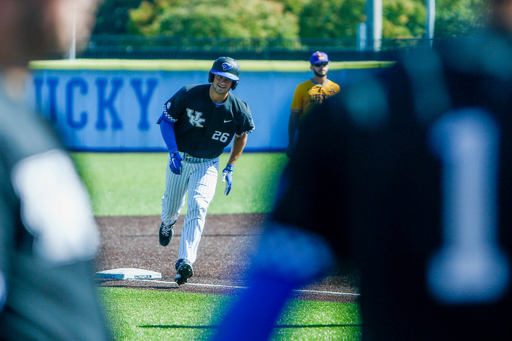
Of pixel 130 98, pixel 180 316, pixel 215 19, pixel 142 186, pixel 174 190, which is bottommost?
pixel 142 186

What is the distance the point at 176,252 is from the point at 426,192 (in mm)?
6297

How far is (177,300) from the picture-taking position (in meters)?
5.53

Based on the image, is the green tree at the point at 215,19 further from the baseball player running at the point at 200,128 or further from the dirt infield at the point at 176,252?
the baseball player running at the point at 200,128

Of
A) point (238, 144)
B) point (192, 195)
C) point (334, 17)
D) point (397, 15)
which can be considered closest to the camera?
point (192, 195)

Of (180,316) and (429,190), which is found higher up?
(429,190)

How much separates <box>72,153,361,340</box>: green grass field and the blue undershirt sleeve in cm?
72

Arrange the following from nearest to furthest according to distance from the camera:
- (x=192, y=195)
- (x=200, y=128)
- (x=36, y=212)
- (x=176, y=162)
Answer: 1. (x=36, y=212)
2. (x=192, y=195)
3. (x=176, y=162)
4. (x=200, y=128)

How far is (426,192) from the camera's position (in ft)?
4.99

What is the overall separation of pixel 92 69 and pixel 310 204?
18.9 meters

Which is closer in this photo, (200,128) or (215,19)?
(200,128)

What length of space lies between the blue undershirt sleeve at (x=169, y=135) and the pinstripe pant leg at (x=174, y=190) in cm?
19

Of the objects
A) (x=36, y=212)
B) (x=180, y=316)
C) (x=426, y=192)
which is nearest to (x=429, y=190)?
(x=426, y=192)

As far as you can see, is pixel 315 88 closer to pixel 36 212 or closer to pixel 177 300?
pixel 177 300

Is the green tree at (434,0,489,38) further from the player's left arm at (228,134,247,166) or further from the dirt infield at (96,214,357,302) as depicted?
the player's left arm at (228,134,247,166)
